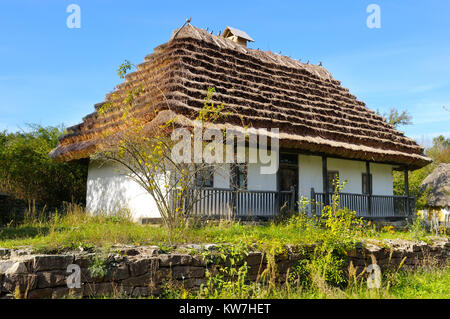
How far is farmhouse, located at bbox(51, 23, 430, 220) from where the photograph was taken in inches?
418

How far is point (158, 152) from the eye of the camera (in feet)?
24.1

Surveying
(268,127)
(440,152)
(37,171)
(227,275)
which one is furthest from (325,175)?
(440,152)

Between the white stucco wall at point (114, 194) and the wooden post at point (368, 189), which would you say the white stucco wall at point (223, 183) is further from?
the wooden post at point (368, 189)

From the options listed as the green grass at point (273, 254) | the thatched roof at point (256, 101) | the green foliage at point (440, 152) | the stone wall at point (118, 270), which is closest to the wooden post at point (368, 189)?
the thatched roof at point (256, 101)

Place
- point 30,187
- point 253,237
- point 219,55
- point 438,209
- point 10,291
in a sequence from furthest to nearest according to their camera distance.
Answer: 1. point 438,209
2. point 30,187
3. point 219,55
4. point 253,237
5. point 10,291

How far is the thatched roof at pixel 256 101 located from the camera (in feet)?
35.2

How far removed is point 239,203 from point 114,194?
4.20 metres

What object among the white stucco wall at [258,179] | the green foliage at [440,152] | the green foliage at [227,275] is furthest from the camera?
the green foliage at [440,152]

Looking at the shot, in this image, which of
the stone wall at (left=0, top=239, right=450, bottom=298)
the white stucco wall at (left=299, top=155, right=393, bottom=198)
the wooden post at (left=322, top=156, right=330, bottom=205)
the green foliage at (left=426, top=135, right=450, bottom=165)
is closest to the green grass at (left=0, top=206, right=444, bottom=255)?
the stone wall at (left=0, top=239, right=450, bottom=298)

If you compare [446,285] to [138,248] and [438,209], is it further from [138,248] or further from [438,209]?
[438,209]

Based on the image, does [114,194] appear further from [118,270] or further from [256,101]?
[118,270]

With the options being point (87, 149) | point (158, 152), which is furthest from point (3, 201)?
point (158, 152)

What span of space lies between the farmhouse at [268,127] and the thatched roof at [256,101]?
1.4 inches

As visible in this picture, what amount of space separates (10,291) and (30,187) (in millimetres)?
10157
